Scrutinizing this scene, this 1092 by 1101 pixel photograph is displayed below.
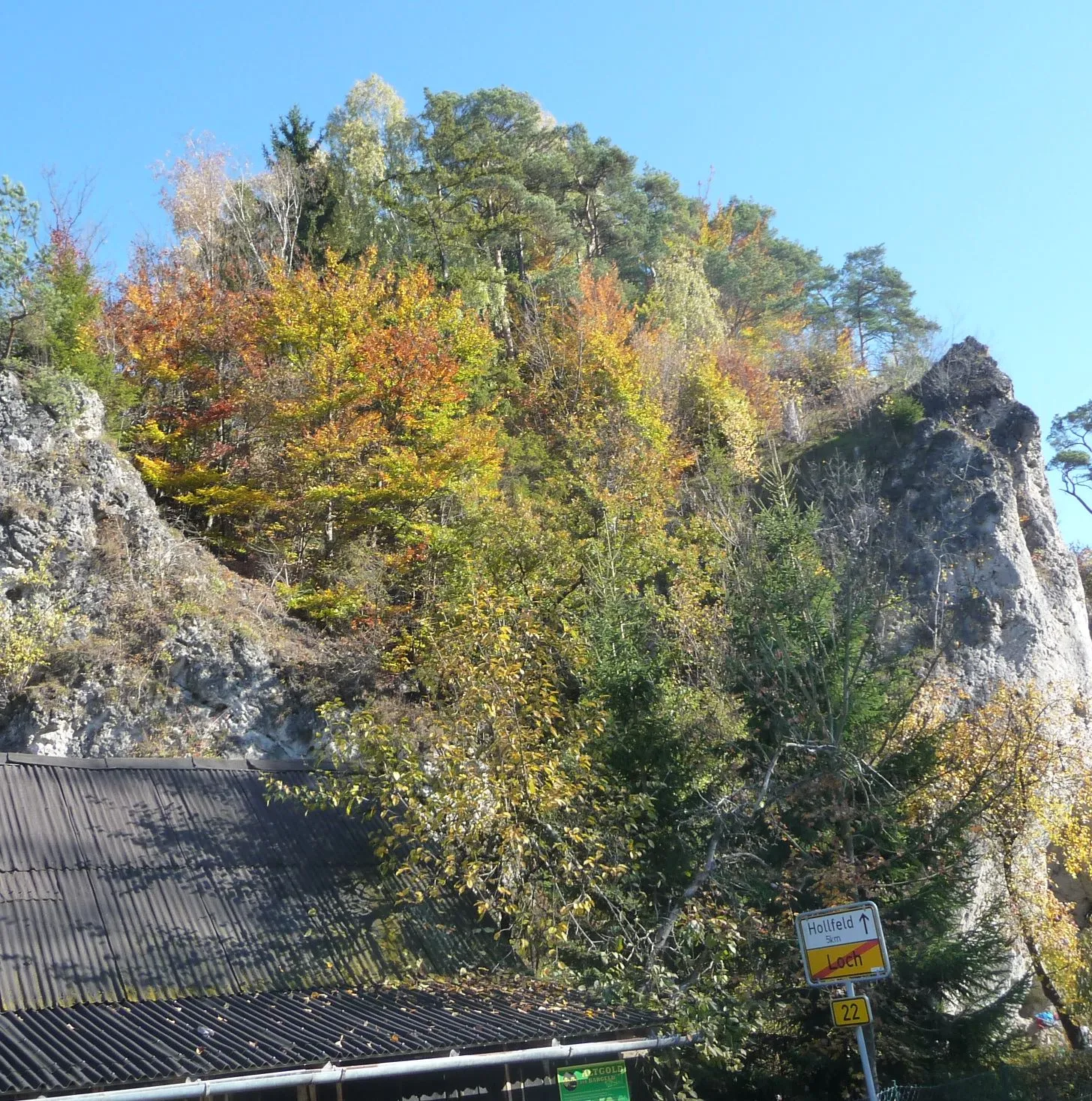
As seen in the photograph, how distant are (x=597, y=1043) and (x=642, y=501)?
62.3 feet

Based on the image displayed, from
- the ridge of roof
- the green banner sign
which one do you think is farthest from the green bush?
the green banner sign

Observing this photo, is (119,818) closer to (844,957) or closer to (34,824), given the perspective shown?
(34,824)

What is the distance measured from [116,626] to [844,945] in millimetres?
→ 14207

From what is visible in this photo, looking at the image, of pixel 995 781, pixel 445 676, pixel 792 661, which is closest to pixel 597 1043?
pixel 445 676

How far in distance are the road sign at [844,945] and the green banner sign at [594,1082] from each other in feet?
7.95

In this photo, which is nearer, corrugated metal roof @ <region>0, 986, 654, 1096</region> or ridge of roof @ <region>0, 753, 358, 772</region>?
corrugated metal roof @ <region>0, 986, 654, 1096</region>

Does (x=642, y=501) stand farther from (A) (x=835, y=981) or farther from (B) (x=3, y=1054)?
(B) (x=3, y=1054)

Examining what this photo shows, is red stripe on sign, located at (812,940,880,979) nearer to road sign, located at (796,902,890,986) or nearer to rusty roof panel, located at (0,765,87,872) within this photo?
road sign, located at (796,902,890,986)

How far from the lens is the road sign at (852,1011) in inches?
324

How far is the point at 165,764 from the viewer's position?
11.5m

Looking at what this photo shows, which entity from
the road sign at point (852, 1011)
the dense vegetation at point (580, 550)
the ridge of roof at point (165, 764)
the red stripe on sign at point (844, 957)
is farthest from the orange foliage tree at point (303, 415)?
the road sign at point (852, 1011)

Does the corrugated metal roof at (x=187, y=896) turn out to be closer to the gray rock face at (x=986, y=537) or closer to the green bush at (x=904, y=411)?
the gray rock face at (x=986, y=537)

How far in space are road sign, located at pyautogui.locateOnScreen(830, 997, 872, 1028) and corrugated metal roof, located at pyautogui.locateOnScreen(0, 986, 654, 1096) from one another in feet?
6.61

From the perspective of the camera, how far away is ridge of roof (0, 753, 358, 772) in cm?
1066
